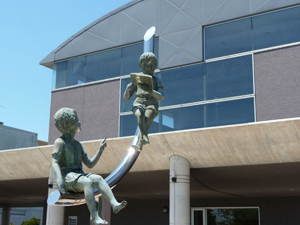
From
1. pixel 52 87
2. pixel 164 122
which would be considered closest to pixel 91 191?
pixel 164 122

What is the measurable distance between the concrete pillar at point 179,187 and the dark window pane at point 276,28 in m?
5.30

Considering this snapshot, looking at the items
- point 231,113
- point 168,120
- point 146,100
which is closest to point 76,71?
point 168,120

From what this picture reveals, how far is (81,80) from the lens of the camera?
66.7ft

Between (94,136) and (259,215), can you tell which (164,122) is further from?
(259,215)

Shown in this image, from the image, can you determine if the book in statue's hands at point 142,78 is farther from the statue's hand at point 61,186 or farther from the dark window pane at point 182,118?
the dark window pane at point 182,118

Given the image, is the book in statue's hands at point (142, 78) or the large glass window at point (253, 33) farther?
the large glass window at point (253, 33)

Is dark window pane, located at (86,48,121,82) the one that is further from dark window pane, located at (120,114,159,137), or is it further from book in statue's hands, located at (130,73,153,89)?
book in statue's hands, located at (130,73,153,89)

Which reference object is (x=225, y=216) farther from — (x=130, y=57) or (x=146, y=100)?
(x=146, y=100)

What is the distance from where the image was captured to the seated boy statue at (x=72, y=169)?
412cm

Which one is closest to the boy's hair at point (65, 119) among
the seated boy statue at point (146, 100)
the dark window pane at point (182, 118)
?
the seated boy statue at point (146, 100)

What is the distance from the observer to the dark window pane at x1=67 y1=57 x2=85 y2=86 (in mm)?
20359

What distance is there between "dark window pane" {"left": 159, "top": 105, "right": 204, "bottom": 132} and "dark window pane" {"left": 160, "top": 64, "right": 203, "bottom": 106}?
36 cm

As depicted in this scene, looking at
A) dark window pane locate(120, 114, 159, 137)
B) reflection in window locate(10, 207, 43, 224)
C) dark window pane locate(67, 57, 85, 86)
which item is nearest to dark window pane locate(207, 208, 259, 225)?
dark window pane locate(120, 114, 159, 137)

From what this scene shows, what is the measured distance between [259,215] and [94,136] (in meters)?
8.90
